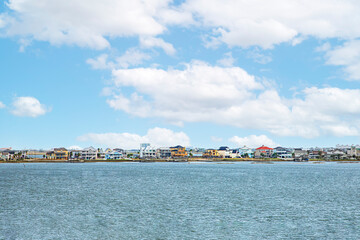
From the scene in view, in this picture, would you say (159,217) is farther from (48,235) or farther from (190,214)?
(48,235)

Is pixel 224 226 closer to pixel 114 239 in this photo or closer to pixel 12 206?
pixel 114 239

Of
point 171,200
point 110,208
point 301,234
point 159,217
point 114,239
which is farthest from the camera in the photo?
point 171,200

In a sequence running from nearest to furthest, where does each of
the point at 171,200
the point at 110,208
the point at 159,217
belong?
the point at 159,217 < the point at 110,208 < the point at 171,200

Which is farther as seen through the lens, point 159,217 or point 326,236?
point 159,217

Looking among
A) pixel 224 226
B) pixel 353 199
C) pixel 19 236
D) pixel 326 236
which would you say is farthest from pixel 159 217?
pixel 353 199

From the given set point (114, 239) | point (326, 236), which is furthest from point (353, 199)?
point (114, 239)

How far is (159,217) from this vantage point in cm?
3519

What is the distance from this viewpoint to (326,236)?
27.7 meters

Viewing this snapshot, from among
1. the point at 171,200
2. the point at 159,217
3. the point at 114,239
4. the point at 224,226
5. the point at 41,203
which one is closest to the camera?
the point at 114,239

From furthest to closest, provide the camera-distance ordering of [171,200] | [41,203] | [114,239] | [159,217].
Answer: [171,200] → [41,203] → [159,217] → [114,239]

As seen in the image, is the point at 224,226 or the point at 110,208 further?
the point at 110,208

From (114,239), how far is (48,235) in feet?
19.2

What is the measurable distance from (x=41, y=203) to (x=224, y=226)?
26023 millimetres

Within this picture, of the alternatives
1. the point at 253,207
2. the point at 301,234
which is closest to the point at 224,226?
A: the point at 301,234
